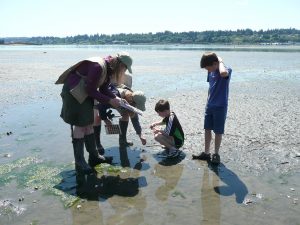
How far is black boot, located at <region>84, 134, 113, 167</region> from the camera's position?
608 cm

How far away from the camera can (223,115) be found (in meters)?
6.20

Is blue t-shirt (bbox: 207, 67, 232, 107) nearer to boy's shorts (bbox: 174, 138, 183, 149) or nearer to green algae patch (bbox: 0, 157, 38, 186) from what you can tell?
boy's shorts (bbox: 174, 138, 183, 149)

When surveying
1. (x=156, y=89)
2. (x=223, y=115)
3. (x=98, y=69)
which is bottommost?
(x=156, y=89)

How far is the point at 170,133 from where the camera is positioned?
666 centimetres

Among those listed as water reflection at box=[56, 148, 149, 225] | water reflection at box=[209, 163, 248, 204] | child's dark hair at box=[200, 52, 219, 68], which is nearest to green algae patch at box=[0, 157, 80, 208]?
water reflection at box=[56, 148, 149, 225]

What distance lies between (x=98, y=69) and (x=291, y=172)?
3.40 meters

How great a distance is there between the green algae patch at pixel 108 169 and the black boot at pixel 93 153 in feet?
0.31

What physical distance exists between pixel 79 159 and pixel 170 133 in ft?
5.69

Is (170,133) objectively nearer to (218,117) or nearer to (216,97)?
(218,117)

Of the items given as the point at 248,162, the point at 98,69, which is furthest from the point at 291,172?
the point at 98,69

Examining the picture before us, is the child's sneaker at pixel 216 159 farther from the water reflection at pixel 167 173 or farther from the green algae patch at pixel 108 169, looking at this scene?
the green algae patch at pixel 108 169

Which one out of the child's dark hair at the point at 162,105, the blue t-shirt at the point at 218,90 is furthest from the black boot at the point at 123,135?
the blue t-shirt at the point at 218,90

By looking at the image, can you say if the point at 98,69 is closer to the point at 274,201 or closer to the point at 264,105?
the point at 274,201

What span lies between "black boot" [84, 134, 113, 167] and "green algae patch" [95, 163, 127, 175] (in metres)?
0.10
